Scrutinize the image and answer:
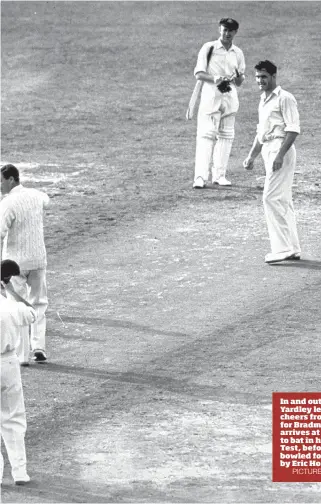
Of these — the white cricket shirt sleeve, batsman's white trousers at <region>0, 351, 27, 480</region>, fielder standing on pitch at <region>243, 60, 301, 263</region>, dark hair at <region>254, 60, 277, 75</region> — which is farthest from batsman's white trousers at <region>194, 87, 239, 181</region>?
batsman's white trousers at <region>0, 351, 27, 480</region>

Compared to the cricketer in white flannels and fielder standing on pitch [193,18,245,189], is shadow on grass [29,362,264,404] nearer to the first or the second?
the cricketer in white flannels

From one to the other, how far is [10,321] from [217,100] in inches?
375

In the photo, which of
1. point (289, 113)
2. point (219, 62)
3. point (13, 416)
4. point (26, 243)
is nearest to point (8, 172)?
point (26, 243)

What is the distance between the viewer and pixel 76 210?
18172mm

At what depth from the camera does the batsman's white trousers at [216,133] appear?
737 inches

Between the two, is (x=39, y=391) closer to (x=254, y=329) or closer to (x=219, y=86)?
(x=254, y=329)

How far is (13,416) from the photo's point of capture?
386 inches

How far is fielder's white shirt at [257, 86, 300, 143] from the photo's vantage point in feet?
48.8

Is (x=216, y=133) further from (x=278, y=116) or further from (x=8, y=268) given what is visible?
(x=8, y=268)

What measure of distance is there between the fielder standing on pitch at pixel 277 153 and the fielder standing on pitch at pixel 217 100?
11.0ft

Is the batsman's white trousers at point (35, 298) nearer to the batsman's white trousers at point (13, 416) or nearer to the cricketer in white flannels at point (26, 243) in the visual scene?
the cricketer in white flannels at point (26, 243)

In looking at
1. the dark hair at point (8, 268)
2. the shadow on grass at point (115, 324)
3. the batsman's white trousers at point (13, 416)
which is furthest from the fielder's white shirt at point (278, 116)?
the batsman's white trousers at point (13, 416)

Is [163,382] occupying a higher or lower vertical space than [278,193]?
lower

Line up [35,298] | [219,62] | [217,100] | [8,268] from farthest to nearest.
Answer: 1. [217,100]
2. [219,62]
3. [35,298]
4. [8,268]
